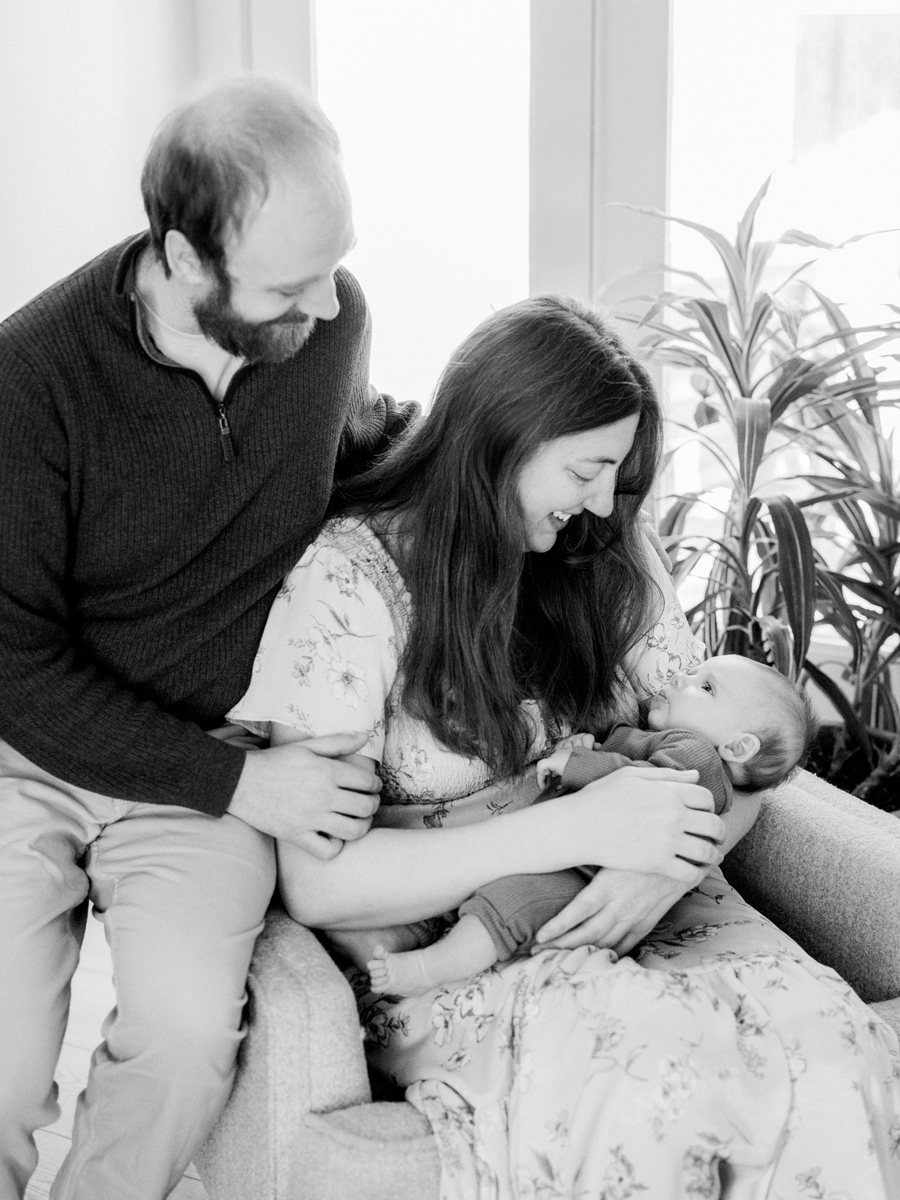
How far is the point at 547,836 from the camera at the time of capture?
1.47 m

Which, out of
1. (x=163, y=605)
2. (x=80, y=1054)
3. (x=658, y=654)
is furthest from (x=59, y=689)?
(x=80, y=1054)

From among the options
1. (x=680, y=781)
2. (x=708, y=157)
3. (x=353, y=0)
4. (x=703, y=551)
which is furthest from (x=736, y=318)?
(x=353, y=0)

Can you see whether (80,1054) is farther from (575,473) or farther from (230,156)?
(230,156)

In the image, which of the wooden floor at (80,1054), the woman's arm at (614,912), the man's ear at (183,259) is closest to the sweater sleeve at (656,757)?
the woman's arm at (614,912)

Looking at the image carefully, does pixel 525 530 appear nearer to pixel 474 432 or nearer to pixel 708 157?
pixel 474 432

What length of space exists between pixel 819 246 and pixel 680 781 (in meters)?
1.16

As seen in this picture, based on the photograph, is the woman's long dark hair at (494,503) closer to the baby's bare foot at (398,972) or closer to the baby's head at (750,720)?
the baby's head at (750,720)

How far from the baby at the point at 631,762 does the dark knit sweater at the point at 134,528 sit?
0.29 meters

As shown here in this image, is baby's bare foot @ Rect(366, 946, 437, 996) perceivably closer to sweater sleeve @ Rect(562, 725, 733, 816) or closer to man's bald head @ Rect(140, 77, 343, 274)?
sweater sleeve @ Rect(562, 725, 733, 816)

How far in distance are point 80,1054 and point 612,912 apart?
1.24 meters

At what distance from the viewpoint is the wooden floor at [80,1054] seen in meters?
1.94

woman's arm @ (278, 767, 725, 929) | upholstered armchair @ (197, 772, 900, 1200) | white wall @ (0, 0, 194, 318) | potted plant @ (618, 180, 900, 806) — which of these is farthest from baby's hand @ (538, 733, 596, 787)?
white wall @ (0, 0, 194, 318)

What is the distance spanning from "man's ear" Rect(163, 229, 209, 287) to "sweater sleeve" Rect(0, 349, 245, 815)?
0.65ft

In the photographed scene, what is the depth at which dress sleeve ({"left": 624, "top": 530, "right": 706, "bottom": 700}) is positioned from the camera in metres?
1.76
